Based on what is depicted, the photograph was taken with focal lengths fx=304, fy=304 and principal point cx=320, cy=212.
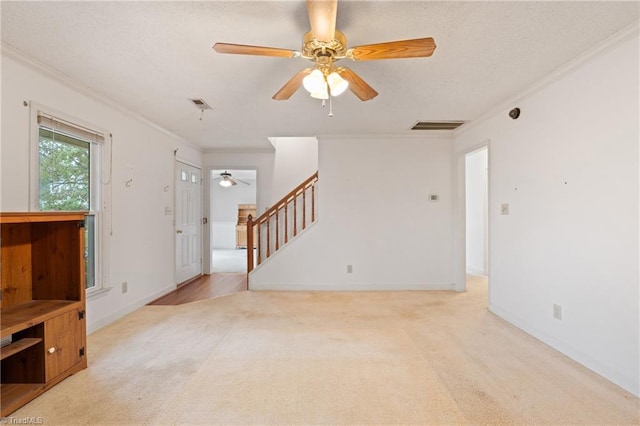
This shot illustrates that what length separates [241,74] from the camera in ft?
8.59

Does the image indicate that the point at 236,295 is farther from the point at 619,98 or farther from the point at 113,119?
the point at 619,98

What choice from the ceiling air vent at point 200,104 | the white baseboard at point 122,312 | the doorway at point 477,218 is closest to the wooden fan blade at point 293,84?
the ceiling air vent at point 200,104

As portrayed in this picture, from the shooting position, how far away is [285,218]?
4945mm

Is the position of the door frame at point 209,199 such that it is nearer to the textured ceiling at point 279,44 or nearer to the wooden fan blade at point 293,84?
the textured ceiling at point 279,44

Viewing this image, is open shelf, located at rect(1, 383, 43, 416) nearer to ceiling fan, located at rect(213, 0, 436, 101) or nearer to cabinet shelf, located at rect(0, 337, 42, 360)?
cabinet shelf, located at rect(0, 337, 42, 360)

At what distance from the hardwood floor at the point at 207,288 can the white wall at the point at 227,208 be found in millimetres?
4563

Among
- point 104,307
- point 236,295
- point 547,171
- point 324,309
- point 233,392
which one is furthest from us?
point 236,295

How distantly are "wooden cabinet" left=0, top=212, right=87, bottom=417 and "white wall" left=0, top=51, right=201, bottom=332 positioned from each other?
326 millimetres

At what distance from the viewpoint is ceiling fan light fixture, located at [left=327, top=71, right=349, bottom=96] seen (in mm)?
1975

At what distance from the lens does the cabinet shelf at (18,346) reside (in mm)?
1769

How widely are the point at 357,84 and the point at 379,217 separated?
2849 millimetres

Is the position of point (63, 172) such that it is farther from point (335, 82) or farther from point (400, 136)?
point (400, 136)

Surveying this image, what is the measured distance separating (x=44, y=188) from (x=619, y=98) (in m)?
4.50

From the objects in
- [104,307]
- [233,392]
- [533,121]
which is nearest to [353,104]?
[533,121]
